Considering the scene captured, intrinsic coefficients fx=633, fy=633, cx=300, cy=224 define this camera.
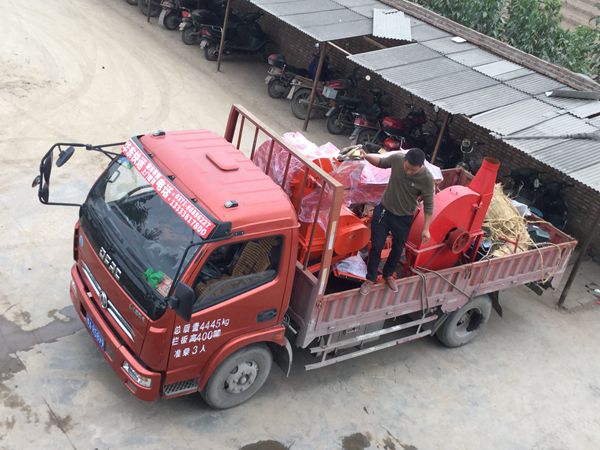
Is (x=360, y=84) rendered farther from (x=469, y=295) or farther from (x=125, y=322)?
(x=125, y=322)

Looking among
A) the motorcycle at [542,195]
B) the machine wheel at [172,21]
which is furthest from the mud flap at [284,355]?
the machine wheel at [172,21]

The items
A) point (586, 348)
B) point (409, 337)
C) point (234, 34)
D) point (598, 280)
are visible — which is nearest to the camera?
point (409, 337)

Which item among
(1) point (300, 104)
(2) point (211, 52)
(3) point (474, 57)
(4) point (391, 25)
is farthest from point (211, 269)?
(2) point (211, 52)

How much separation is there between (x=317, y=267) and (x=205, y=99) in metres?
8.30

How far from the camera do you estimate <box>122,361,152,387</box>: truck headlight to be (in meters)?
5.26

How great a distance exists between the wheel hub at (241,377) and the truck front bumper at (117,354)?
29.9 inches

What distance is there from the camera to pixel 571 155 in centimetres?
868

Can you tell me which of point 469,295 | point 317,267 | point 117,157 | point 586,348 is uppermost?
point 117,157

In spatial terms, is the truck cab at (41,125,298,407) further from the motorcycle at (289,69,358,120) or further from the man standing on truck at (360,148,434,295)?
the motorcycle at (289,69,358,120)

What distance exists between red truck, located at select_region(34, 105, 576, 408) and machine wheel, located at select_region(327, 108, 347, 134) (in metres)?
7.13

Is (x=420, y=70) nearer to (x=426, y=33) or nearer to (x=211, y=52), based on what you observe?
(x=426, y=33)

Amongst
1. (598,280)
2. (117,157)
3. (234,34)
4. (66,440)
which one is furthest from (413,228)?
(234,34)

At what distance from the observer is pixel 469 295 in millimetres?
7293

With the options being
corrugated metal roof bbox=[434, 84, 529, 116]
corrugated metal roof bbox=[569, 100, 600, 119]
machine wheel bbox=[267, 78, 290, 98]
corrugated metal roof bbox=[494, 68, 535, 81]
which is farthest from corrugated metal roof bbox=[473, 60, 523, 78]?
machine wheel bbox=[267, 78, 290, 98]
